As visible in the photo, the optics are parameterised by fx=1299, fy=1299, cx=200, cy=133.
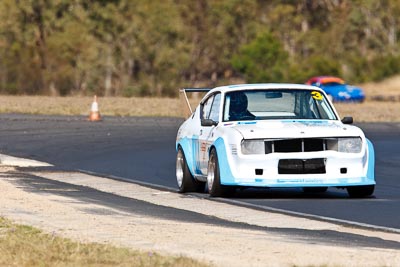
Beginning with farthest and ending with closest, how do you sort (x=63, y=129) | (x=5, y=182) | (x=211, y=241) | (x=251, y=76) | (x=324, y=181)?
1. (x=251, y=76)
2. (x=63, y=129)
3. (x=5, y=182)
4. (x=324, y=181)
5. (x=211, y=241)

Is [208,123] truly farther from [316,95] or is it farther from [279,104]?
[316,95]

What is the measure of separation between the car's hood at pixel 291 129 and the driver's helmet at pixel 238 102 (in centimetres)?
55

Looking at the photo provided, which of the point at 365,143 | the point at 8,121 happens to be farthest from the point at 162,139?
the point at 365,143

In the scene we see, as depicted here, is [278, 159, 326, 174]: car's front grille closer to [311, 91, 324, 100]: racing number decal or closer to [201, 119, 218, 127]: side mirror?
[201, 119, 218, 127]: side mirror

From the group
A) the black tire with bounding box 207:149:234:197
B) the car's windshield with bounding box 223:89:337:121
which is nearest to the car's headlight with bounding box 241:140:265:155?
the black tire with bounding box 207:149:234:197

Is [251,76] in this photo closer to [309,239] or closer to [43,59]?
[43,59]

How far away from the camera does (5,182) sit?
18.5 meters

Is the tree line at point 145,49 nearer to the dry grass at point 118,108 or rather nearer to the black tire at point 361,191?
the dry grass at point 118,108

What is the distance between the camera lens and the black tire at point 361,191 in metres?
16.7

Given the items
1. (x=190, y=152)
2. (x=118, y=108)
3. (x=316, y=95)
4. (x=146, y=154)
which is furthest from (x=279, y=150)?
(x=118, y=108)

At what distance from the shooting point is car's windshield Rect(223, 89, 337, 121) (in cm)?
1739

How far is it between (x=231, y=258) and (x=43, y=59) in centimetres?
7834

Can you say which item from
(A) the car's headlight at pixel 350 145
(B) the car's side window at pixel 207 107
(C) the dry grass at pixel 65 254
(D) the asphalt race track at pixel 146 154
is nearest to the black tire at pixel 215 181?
(D) the asphalt race track at pixel 146 154

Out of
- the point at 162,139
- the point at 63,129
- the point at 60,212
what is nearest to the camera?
the point at 60,212
